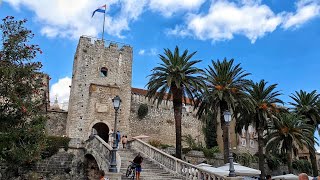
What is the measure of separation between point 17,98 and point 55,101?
3209 cm

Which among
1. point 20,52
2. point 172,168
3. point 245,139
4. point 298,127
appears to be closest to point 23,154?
point 20,52

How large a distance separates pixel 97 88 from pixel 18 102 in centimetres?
2152

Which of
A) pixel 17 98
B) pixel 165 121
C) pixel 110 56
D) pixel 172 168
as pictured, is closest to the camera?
pixel 17 98

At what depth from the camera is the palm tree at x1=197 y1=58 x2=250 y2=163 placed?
2666 centimetres

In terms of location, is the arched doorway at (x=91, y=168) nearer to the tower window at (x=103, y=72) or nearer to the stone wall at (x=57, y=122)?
the stone wall at (x=57, y=122)

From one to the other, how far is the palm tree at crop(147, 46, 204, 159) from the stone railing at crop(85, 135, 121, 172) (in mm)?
5949

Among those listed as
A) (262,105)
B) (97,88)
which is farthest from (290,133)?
(97,88)

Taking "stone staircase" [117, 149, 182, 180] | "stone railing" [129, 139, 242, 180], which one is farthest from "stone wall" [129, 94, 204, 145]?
"stone staircase" [117, 149, 182, 180]

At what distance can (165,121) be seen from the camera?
42969 millimetres

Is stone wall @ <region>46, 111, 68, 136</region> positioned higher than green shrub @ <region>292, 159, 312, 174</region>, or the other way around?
stone wall @ <region>46, 111, 68, 136</region>

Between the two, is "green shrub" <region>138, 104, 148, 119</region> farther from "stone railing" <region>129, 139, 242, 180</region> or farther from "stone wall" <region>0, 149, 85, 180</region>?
"stone railing" <region>129, 139, 242, 180</region>

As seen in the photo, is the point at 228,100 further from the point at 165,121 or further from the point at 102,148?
the point at 165,121

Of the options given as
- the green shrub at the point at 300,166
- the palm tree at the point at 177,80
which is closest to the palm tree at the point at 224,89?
the palm tree at the point at 177,80

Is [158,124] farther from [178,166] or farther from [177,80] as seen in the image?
[178,166]
